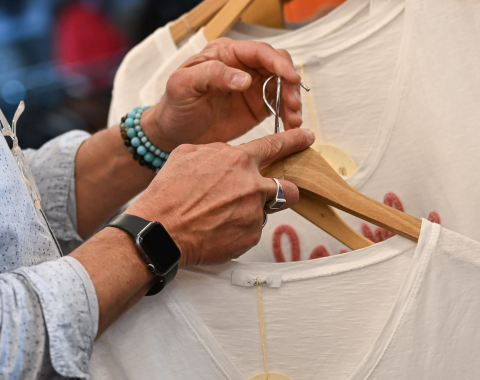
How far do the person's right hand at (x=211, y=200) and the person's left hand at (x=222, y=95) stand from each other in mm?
143

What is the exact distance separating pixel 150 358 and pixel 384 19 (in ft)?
2.41

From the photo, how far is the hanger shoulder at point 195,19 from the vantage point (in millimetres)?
1007

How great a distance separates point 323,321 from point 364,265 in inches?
3.8

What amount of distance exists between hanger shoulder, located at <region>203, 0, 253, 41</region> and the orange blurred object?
0.34 metres

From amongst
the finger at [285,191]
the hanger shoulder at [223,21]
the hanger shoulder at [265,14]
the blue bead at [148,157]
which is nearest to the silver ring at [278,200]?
the finger at [285,191]

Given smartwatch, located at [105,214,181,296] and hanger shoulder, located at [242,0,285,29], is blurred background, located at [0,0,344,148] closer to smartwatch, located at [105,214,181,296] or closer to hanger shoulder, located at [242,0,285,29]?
hanger shoulder, located at [242,0,285,29]

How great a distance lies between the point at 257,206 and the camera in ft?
1.93

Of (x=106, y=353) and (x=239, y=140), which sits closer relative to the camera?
(x=106, y=353)

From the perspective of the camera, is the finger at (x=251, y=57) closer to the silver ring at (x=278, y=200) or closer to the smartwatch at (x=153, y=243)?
the silver ring at (x=278, y=200)

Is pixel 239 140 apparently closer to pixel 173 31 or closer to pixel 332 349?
pixel 173 31

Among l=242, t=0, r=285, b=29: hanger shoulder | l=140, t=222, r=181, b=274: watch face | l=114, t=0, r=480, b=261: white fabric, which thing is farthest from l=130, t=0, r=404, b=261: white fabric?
l=140, t=222, r=181, b=274: watch face

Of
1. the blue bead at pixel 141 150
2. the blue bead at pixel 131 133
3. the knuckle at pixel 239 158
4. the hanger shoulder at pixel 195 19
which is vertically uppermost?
the hanger shoulder at pixel 195 19

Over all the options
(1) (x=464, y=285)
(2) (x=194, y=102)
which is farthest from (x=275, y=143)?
(1) (x=464, y=285)

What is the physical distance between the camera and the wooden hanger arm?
0.59 m
